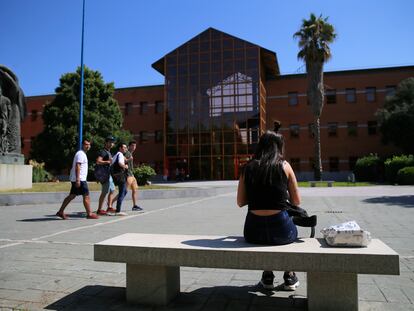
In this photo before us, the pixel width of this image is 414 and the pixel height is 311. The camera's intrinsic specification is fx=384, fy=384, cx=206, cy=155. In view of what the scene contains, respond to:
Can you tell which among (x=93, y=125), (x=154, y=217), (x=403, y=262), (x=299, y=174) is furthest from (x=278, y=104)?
Answer: (x=403, y=262)

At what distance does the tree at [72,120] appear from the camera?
33.8 metres

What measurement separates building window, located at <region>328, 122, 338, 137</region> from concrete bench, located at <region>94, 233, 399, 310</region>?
43.1 m

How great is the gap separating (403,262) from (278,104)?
4211 centimetres

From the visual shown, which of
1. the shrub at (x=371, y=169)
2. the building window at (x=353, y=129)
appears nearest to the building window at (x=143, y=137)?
the building window at (x=353, y=129)

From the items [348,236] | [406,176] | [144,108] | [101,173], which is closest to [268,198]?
[348,236]

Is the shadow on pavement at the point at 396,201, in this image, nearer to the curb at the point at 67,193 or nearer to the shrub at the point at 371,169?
the curb at the point at 67,193

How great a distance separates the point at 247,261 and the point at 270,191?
66 centimetres

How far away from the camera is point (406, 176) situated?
2766 centimetres

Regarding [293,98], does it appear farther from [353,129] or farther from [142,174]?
[142,174]

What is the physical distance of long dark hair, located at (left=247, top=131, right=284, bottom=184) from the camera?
3.42 metres

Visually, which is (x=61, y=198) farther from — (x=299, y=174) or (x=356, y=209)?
(x=299, y=174)

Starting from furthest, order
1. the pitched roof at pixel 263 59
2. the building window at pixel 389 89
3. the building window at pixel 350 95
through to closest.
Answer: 1. the building window at pixel 350 95
2. the building window at pixel 389 89
3. the pitched roof at pixel 263 59

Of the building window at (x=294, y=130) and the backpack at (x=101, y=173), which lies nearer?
the backpack at (x=101, y=173)

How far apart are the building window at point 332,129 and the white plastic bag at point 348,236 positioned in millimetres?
43235
